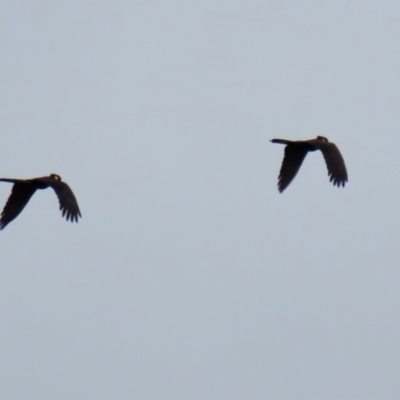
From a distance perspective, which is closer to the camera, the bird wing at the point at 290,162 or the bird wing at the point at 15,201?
the bird wing at the point at 15,201

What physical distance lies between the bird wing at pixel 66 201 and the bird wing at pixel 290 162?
4356mm

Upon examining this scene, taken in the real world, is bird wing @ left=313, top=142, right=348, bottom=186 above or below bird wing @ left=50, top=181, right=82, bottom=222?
above

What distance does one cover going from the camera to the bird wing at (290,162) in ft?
144

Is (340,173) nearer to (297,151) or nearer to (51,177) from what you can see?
(297,151)

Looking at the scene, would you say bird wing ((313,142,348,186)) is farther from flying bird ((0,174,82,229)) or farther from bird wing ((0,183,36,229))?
bird wing ((0,183,36,229))

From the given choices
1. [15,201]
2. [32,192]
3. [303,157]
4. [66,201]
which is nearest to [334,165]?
[303,157]

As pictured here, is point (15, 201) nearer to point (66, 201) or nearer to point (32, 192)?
point (32, 192)

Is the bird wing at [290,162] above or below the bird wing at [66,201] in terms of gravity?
above

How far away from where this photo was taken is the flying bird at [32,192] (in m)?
43.0

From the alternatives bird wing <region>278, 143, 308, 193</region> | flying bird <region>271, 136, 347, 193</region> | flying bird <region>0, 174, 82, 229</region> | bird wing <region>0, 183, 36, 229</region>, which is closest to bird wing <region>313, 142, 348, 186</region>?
flying bird <region>271, 136, 347, 193</region>

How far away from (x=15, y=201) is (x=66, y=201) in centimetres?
111

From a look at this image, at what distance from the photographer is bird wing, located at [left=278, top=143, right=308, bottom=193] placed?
144ft

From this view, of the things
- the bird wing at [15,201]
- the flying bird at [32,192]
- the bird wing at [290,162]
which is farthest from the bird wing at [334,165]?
the bird wing at [15,201]

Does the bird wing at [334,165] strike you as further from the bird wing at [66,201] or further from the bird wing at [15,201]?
the bird wing at [15,201]
